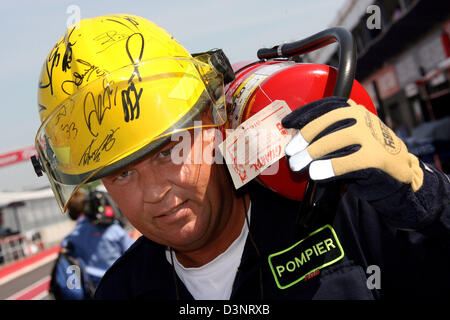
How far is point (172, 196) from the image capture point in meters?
1.40

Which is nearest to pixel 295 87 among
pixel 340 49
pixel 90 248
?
pixel 340 49

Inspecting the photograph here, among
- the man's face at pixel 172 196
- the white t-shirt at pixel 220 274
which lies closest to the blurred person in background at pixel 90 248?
the white t-shirt at pixel 220 274

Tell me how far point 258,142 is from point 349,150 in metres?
0.31

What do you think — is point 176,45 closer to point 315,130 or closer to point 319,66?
point 319,66

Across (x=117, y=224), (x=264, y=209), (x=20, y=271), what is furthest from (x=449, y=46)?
(x=20, y=271)

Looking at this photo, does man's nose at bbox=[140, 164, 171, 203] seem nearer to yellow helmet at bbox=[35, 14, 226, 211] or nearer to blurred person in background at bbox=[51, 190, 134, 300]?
yellow helmet at bbox=[35, 14, 226, 211]

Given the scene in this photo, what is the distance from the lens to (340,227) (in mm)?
1458

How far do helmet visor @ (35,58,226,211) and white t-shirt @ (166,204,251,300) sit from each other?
0.54 meters

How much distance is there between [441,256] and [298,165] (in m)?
0.55

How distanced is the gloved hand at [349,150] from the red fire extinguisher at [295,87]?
0.45 ft

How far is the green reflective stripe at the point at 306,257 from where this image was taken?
4.75 feet

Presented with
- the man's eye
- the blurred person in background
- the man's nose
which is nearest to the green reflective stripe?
the man's nose

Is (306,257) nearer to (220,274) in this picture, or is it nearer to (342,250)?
(342,250)

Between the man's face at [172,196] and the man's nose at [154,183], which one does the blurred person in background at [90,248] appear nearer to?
the man's face at [172,196]
